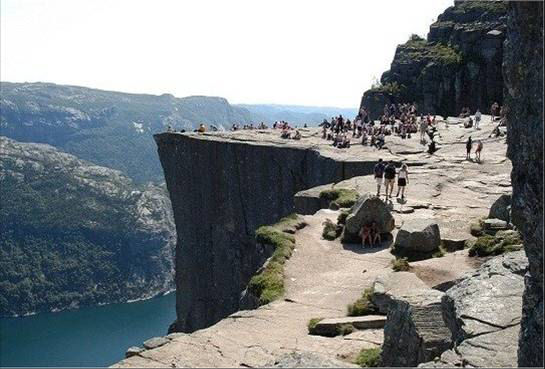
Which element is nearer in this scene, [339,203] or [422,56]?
[339,203]

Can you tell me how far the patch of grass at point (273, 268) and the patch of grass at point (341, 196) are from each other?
4981 mm

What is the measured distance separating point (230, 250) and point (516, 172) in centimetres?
4346

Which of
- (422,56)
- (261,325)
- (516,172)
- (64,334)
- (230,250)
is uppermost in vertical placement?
(422,56)

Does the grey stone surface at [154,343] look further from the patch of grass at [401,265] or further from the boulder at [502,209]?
the boulder at [502,209]

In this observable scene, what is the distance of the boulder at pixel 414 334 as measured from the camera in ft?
43.6

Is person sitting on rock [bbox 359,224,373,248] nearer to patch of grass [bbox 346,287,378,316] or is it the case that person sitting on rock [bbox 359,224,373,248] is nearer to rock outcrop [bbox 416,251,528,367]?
patch of grass [bbox 346,287,378,316]

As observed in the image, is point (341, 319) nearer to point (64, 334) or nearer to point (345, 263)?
point (345, 263)

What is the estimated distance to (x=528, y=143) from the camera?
9516mm

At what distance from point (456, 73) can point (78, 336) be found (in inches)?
5064

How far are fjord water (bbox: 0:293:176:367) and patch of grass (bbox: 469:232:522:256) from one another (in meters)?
123

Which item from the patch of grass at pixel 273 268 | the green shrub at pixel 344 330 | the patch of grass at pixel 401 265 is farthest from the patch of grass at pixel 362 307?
the patch of grass at pixel 401 265

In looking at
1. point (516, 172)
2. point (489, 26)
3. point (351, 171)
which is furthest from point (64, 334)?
point (516, 172)

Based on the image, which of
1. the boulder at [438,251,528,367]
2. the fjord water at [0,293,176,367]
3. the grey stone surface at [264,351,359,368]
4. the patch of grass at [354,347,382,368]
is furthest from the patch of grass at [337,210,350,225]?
the fjord water at [0,293,176,367]

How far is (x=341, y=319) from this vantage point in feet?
61.5
